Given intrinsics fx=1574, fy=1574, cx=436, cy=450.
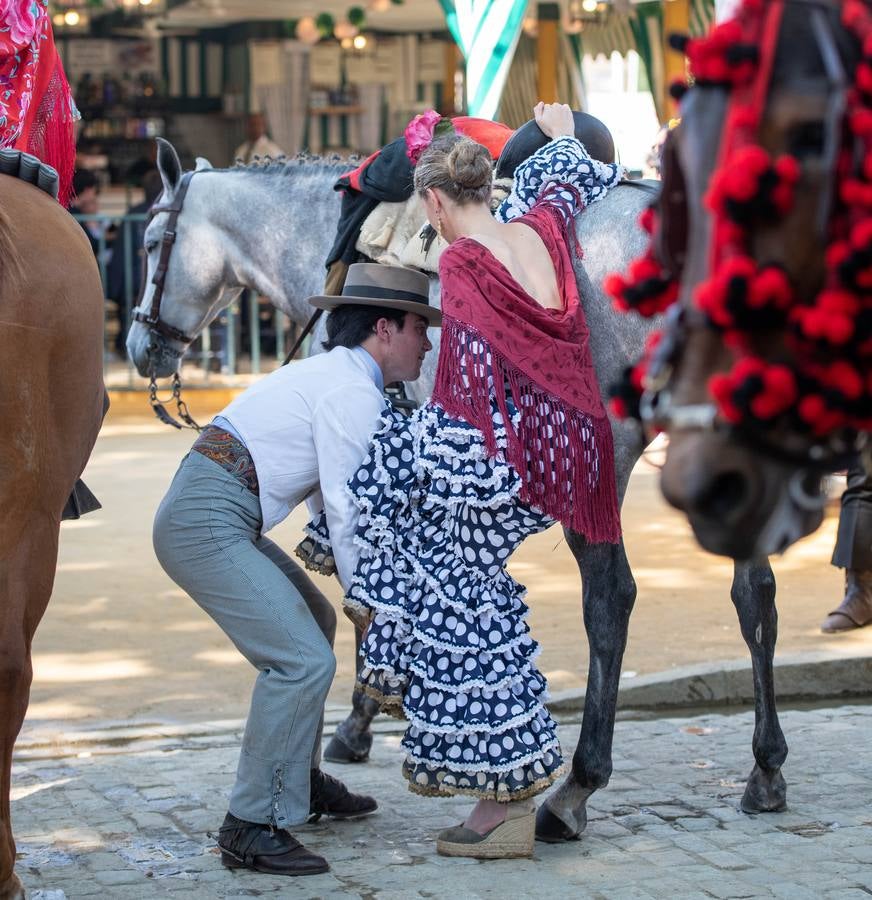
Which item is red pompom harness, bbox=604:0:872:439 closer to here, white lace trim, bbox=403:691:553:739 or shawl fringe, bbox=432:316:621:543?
shawl fringe, bbox=432:316:621:543

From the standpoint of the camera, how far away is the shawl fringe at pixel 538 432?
4.14 m

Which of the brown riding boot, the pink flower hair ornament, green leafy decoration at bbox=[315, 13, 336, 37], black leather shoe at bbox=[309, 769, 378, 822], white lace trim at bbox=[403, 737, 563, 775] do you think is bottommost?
the brown riding boot

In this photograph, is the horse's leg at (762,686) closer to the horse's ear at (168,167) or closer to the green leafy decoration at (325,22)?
the horse's ear at (168,167)

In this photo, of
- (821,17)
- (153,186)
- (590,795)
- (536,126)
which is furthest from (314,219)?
(153,186)

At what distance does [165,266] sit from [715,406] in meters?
4.62

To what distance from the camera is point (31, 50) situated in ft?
13.9

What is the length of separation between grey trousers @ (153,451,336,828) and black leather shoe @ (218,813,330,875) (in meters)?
0.04

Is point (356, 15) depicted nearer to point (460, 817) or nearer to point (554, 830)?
point (460, 817)

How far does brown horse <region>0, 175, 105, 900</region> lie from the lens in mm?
3645

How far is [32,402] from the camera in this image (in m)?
3.69

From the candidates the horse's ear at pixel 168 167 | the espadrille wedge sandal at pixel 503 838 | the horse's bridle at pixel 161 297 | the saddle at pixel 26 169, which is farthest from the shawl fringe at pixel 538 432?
the horse's ear at pixel 168 167

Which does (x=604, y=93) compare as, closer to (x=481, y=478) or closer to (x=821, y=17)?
(x=481, y=478)

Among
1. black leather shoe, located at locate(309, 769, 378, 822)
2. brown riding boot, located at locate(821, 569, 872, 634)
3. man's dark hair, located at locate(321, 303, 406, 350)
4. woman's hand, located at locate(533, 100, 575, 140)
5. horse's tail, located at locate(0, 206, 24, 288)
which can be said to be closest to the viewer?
horse's tail, located at locate(0, 206, 24, 288)

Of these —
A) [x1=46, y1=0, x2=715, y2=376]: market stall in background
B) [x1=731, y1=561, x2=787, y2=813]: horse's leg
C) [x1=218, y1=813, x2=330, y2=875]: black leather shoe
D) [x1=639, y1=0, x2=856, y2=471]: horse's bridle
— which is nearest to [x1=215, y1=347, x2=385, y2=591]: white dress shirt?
[x1=218, y1=813, x2=330, y2=875]: black leather shoe
